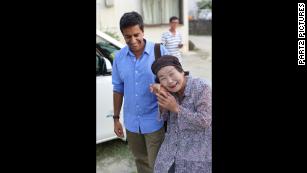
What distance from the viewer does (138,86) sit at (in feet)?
8.04

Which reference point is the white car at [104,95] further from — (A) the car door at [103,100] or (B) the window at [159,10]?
(B) the window at [159,10]

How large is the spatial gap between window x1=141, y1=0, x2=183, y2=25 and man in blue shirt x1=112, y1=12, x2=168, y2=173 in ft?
27.8

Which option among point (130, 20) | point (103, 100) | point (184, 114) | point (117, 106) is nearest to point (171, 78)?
point (184, 114)

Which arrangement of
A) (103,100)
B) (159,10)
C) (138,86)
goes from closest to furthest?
(138,86) → (103,100) → (159,10)

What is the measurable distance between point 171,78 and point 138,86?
29 cm

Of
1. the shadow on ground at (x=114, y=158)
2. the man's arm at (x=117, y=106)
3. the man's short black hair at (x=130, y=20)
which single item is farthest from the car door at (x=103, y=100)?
the man's short black hair at (x=130, y=20)

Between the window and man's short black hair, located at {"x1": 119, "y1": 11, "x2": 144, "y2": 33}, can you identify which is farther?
the window

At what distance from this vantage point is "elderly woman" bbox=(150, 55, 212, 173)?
2.20 m

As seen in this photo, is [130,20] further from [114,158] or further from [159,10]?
[159,10]

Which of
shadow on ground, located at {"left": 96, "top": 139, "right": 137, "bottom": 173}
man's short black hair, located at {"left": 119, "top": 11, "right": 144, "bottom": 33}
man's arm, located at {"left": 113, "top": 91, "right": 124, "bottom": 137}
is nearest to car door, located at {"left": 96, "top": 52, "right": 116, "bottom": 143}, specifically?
shadow on ground, located at {"left": 96, "top": 139, "right": 137, "bottom": 173}

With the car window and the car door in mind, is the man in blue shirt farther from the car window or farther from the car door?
the car window
